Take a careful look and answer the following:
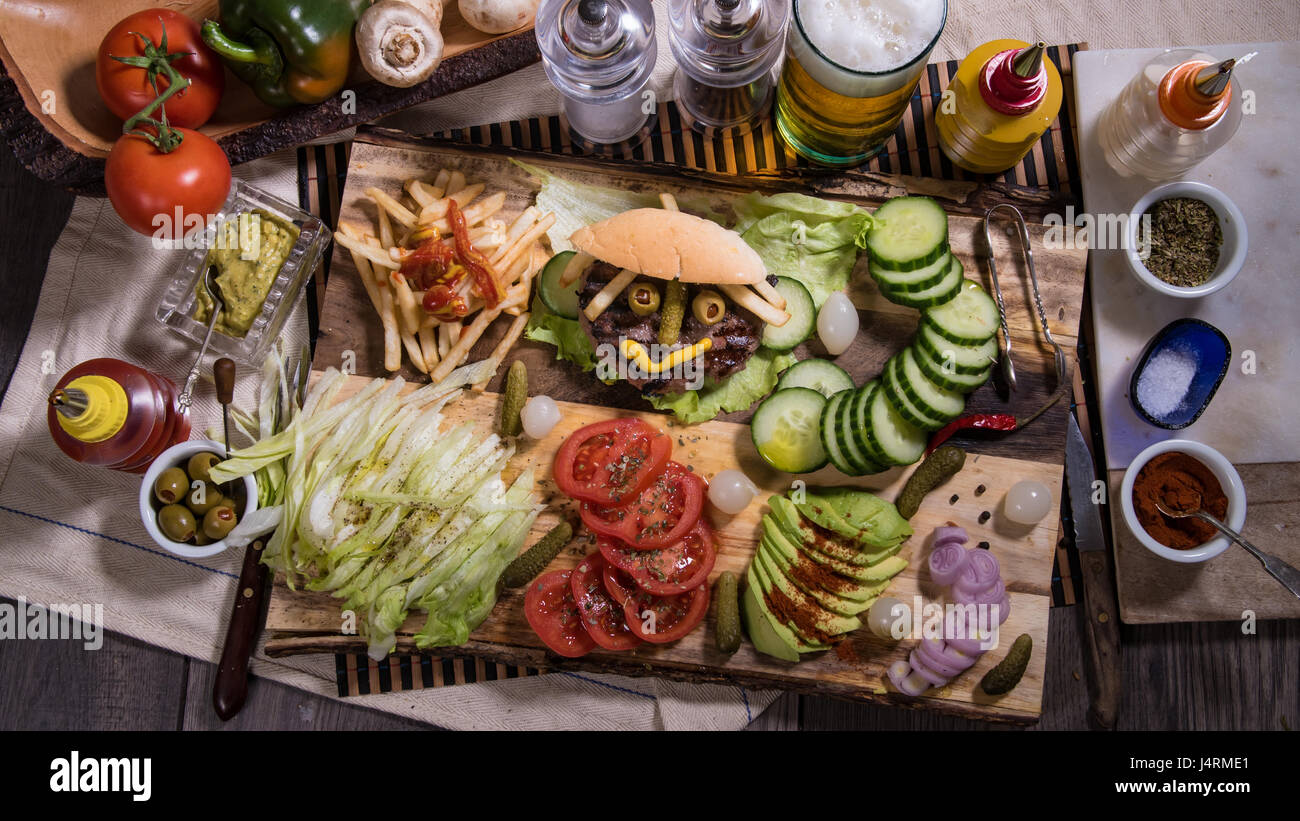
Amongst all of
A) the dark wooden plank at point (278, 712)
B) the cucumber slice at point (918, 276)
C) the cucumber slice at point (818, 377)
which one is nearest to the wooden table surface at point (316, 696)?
the dark wooden plank at point (278, 712)

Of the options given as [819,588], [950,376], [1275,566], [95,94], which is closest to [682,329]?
[950,376]

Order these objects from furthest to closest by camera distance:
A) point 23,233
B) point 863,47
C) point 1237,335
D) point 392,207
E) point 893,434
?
point 23,233
point 1237,335
point 392,207
point 893,434
point 863,47

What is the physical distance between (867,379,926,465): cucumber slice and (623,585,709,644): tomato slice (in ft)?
3.18

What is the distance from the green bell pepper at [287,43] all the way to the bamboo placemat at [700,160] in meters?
0.46

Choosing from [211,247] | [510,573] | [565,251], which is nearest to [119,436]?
[211,247]

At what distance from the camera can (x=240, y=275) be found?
359cm

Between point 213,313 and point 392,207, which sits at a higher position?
point 392,207

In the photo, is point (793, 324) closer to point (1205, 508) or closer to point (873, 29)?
point (873, 29)

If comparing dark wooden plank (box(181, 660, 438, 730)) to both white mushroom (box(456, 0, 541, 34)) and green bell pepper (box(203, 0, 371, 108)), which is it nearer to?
green bell pepper (box(203, 0, 371, 108))

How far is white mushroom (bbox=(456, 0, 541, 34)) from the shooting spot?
3.55 metres

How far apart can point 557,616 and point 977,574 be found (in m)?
1.81

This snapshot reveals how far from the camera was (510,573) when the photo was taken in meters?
3.53
